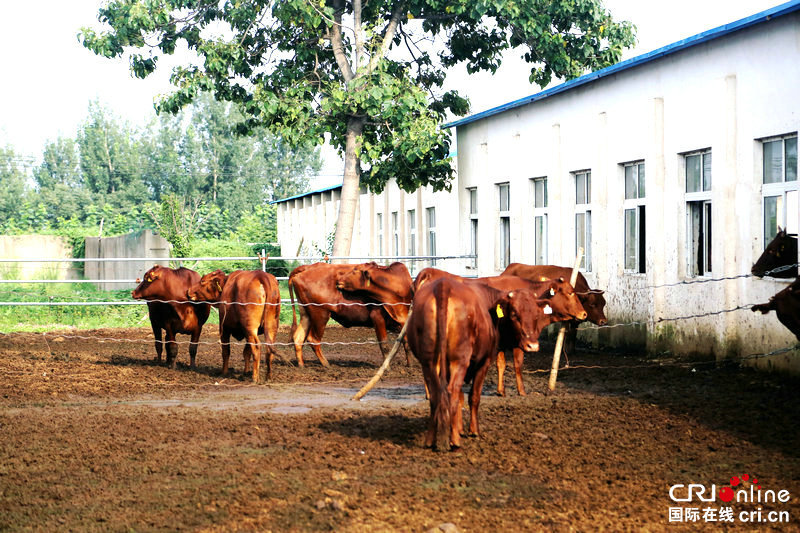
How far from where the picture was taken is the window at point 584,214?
1859 centimetres

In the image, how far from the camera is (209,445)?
866cm

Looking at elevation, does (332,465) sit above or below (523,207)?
below

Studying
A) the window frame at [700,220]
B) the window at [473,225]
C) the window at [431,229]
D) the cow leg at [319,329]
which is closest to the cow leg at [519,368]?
the cow leg at [319,329]

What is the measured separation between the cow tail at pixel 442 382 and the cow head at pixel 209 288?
6748 mm

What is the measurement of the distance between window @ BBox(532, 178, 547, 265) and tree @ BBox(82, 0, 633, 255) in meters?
2.99

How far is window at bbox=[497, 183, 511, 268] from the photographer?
2219 centimetres

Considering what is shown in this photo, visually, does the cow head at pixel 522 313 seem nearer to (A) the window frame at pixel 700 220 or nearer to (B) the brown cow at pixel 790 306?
(B) the brown cow at pixel 790 306

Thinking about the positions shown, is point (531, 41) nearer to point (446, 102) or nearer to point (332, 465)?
point (446, 102)

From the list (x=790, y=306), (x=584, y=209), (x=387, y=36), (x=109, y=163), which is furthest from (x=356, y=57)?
(x=109, y=163)

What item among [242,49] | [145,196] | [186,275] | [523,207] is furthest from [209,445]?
[145,196]

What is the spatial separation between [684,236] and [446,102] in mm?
12232

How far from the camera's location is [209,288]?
1438cm

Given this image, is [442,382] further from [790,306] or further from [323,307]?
[323,307]

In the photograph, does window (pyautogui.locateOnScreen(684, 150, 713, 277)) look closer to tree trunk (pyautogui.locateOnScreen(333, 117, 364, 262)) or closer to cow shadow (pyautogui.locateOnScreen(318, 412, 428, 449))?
cow shadow (pyautogui.locateOnScreen(318, 412, 428, 449))
